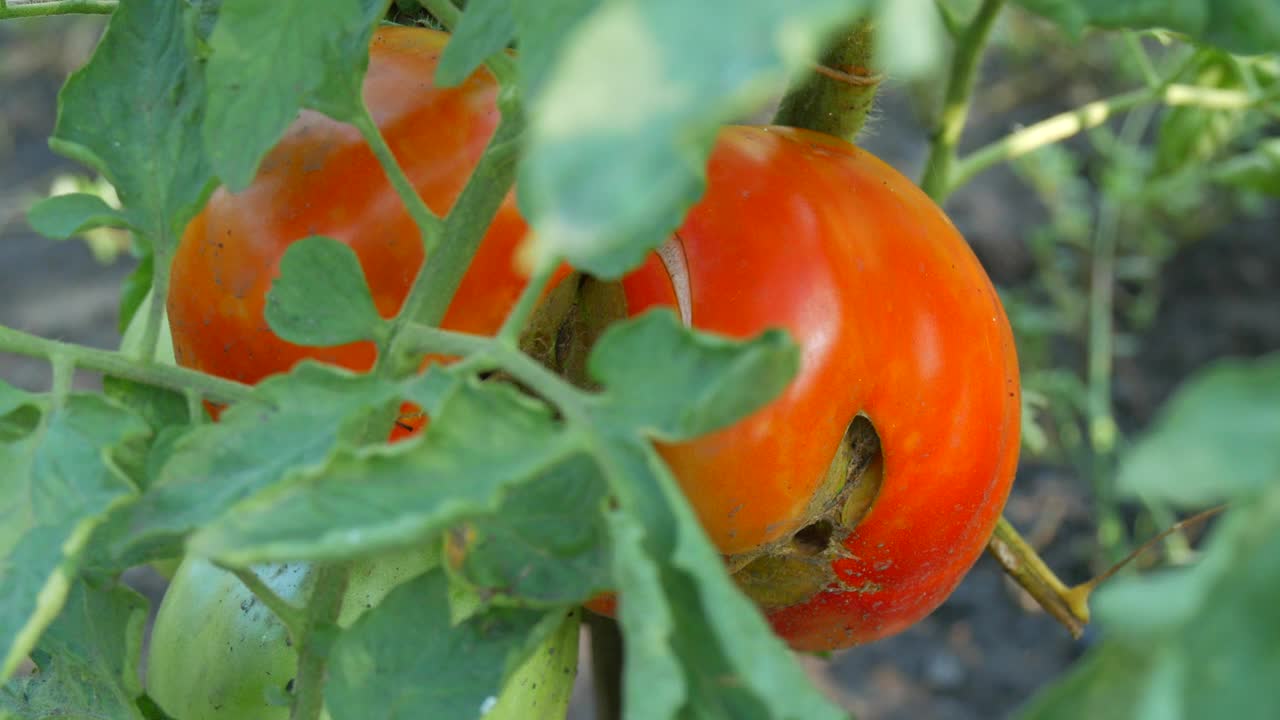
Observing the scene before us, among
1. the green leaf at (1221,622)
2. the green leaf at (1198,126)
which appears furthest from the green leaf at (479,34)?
the green leaf at (1198,126)

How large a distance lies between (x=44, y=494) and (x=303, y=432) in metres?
0.09

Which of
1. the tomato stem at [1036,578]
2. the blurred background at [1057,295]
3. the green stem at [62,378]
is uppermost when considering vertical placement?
the green stem at [62,378]

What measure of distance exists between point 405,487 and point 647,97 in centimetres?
16

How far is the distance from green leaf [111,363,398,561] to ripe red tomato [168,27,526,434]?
0.53ft

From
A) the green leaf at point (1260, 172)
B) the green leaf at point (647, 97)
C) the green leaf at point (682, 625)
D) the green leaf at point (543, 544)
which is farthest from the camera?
the green leaf at point (1260, 172)

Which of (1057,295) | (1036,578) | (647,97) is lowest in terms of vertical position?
(1057,295)

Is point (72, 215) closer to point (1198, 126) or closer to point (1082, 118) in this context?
point (1082, 118)

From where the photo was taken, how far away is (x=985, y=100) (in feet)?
9.29

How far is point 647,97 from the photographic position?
20cm

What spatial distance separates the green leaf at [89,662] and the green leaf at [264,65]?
0.66 feet

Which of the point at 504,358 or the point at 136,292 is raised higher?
the point at 504,358

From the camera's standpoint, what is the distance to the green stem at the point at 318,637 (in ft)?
1.54

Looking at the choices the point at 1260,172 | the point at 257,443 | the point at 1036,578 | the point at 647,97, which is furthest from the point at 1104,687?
the point at 1260,172

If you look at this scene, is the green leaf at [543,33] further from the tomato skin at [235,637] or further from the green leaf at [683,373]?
the tomato skin at [235,637]
